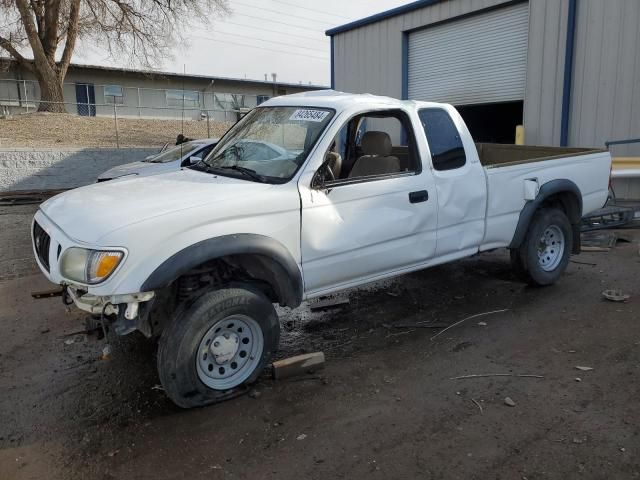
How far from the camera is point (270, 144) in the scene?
4.39 m

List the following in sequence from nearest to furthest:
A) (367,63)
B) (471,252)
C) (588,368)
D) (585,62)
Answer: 1. (588,368)
2. (471,252)
3. (585,62)
4. (367,63)

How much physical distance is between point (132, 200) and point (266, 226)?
0.90 metres

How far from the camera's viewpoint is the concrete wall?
15.5 metres

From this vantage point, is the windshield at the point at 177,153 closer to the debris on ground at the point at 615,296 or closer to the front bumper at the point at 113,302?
the front bumper at the point at 113,302

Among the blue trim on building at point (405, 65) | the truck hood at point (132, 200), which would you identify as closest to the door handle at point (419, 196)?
the truck hood at point (132, 200)

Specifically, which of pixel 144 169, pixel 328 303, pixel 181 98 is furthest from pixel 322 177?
pixel 181 98

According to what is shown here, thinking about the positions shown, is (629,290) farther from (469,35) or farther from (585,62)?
(469,35)

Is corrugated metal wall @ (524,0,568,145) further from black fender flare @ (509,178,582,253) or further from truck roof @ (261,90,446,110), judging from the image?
truck roof @ (261,90,446,110)

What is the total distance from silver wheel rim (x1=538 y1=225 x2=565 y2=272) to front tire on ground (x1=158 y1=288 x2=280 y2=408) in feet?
11.3

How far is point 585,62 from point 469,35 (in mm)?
3200

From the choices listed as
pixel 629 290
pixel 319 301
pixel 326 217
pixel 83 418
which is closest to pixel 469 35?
pixel 629 290

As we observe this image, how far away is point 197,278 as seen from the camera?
144 inches

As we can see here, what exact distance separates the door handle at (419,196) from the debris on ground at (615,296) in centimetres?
245

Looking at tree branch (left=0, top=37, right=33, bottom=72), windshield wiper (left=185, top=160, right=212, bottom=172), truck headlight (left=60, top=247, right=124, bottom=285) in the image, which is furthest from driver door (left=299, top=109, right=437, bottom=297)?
tree branch (left=0, top=37, right=33, bottom=72)
